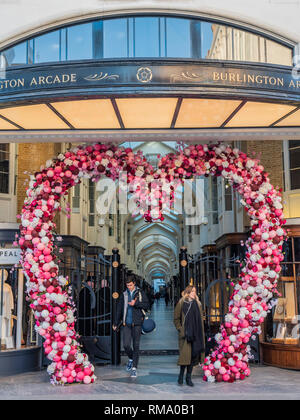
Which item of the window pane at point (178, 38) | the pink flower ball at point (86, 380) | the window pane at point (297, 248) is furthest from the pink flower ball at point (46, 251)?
the window pane at point (297, 248)

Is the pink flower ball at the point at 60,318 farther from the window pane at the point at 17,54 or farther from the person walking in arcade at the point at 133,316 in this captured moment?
the window pane at the point at 17,54

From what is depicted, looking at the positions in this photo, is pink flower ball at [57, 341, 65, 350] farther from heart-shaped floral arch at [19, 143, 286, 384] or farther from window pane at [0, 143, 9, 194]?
window pane at [0, 143, 9, 194]

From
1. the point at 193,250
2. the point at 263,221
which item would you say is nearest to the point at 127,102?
the point at 263,221

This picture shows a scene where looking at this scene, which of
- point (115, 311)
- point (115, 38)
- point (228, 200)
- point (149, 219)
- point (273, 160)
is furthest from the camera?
point (228, 200)

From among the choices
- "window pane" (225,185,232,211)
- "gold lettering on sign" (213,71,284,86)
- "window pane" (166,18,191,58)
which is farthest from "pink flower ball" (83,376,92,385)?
"window pane" (225,185,232,211)

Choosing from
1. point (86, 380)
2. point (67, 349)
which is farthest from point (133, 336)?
point (67, 349)

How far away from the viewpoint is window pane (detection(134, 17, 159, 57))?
26.6 ft

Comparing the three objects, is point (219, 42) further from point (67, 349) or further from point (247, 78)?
point (67, 349)

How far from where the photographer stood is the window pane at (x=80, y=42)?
8.28 m

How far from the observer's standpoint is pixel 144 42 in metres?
8.19

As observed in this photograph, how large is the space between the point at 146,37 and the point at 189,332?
4713 mm
